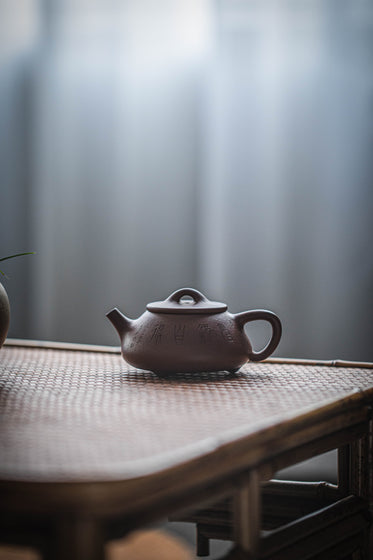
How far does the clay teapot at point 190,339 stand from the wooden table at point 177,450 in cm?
2

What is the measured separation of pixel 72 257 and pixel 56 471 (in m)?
1.08

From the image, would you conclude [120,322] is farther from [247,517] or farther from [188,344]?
[247,517]

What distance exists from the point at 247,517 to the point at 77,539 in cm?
17

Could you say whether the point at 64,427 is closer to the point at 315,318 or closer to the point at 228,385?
the point at 228,385

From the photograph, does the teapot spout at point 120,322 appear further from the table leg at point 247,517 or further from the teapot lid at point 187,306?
the table leg at point 247,517

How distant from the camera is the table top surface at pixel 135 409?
0.46 metres

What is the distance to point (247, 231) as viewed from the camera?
1.37 metres

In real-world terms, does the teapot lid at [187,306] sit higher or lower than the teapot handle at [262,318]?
higher

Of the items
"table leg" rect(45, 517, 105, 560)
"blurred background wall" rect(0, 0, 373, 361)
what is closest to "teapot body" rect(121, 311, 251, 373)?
"table leg" rect(45, 517, 105, 560)

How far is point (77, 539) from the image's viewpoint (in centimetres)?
41

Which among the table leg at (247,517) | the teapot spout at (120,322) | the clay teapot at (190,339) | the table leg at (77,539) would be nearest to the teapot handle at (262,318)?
the clay teapot at (190,339)

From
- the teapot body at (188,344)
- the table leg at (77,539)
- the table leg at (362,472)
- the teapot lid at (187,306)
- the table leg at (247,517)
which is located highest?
the teapot lid at (187,306)

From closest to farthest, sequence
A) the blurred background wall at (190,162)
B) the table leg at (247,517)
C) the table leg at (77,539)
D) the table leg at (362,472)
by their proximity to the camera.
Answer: the table leg at (77,539)
the table leg at (247,517)
the table leg at (362,472)
the blurred background wall at (190,162)

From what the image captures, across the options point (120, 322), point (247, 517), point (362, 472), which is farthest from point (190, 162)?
point (247, 517)
